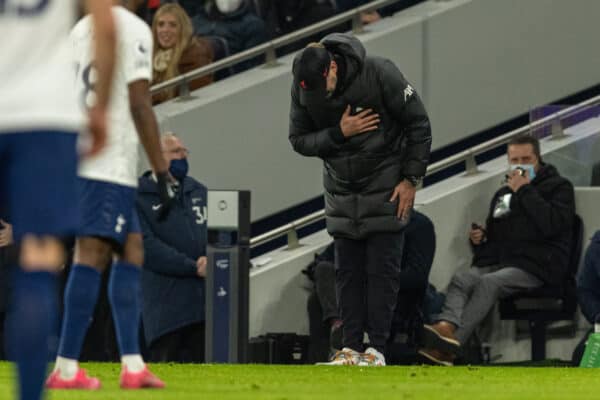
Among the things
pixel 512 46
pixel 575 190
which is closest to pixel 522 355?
pixel 575 190

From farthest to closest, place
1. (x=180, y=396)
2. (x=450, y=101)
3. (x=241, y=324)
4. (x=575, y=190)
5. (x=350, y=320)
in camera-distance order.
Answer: (x=450, y=101), (x=575, y=190), (x=241, y=324), (x=350, y=320), (x=180, y=396)

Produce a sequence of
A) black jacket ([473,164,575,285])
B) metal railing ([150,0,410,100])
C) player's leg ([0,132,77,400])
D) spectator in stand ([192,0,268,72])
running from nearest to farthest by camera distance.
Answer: player's leg ([0,132,77,400]) → black jacket ([473,164,575,285]) → metal railing ([150,0,410,100]) → spectator in stand ([192,0,268,72])

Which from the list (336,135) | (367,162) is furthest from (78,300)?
(367,162)

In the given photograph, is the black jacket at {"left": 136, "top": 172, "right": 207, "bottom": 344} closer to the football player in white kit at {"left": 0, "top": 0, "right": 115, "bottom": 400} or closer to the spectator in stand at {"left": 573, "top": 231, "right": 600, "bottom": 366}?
the spectator in stand at {"left": 573, "top": 231, "right": 600, "bottom": 366}

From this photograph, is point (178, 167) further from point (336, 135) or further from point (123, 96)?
point (123, 96)

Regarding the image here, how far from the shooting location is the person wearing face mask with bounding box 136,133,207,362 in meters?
13.3

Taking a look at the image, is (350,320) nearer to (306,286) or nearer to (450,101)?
(306,286)

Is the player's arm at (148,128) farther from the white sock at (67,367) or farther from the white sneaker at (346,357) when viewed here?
the white sneaker at (346,357)

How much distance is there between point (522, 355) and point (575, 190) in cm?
133

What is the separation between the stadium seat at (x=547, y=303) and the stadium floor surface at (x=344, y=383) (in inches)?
101

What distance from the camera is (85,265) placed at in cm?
844

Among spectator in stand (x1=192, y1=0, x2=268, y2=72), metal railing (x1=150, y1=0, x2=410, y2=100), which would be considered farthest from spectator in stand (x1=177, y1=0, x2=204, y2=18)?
metal railing (x1=150, y1=0, x2=410, y2=100)

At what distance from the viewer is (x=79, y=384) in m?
8.50

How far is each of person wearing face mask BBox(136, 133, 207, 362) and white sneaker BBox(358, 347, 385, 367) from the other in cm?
174
